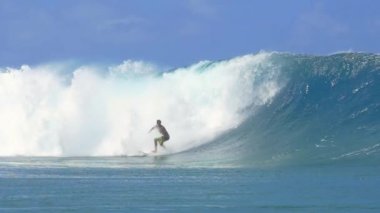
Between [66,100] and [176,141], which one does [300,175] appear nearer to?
[176,141]

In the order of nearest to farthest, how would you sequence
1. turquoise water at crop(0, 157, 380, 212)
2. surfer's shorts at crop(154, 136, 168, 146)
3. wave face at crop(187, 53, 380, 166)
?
turquoise water at crop(0, 157, 380, 212), wave face at crop(187, 53, 380, 166), surfer's shorts at crop(154, 136, 168, 146)

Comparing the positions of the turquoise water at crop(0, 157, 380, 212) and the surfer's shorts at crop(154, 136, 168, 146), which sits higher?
the surfer's shorts at crop(154, 136, 168, 146)

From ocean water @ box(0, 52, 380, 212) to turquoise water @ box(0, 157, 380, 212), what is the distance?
0.08 feet

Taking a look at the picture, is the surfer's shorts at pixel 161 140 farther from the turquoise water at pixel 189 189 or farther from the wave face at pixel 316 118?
the turquoise water at pixel 189 189

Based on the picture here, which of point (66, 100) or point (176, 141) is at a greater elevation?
point (66, 100)

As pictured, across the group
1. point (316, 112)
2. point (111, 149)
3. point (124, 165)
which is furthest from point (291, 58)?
point (124, 165)

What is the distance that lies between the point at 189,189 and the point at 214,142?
41.6ft

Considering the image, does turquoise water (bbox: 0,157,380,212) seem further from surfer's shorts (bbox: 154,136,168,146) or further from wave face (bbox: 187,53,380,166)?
surfer's shorts (bbox: 154,136,168,146)

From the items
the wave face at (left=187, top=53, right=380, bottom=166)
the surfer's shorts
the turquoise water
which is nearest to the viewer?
the turquoise water

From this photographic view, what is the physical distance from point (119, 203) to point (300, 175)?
18.1 feet

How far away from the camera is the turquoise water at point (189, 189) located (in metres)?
15.7

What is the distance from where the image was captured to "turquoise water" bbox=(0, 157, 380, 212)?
15.7 metres

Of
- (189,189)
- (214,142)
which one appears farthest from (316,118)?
(189,189)

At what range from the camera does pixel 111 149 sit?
32375 mm
